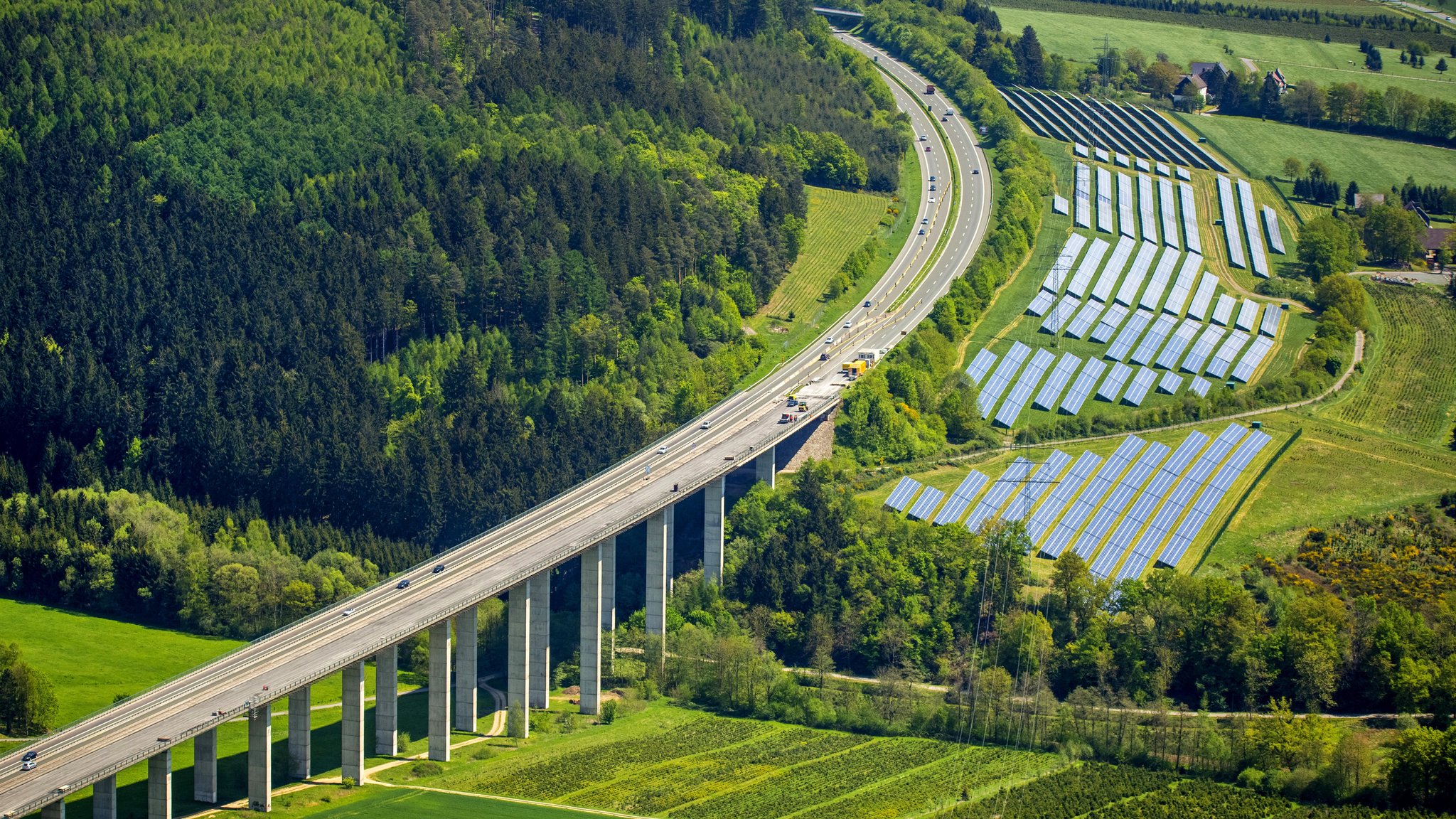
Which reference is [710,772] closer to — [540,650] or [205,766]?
[540,650]

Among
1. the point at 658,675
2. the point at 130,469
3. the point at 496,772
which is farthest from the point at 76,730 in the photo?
the point at 130,469

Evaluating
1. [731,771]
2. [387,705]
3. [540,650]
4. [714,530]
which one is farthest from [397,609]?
[714,530]

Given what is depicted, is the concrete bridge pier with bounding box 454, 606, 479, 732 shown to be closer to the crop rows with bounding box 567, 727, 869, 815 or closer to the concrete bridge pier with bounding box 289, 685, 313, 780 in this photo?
the concrete bridge pier with bounding box 289, 685, 313, 780

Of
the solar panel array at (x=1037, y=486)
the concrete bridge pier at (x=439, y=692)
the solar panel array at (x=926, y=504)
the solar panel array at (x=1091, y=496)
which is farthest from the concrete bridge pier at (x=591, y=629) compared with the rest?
the solar panel array at (x=1091, y=496)

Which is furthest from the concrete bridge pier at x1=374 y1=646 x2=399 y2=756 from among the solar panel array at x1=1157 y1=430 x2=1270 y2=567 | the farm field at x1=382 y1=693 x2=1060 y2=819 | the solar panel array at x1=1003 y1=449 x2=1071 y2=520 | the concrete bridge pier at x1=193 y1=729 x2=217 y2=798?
the solar panel array at x1=1157 y1=430 x2=1270 y2=567

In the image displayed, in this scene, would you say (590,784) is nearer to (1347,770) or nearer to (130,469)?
(1347,770)

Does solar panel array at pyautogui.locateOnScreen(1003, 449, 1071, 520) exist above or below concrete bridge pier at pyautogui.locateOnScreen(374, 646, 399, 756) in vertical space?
above
